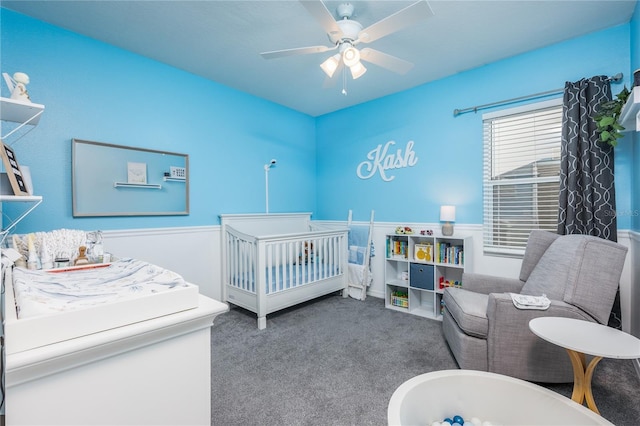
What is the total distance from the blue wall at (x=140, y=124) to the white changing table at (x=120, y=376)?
5.81ft

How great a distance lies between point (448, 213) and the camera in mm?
2887

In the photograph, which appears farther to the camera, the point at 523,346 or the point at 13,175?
the point at 523,346

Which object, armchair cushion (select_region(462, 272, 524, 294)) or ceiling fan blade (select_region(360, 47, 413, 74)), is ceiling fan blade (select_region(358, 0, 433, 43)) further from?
armchair cushion (select_region(462, 272, 524, 294))

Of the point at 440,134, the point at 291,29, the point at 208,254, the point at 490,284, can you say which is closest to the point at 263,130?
the point at 291,29

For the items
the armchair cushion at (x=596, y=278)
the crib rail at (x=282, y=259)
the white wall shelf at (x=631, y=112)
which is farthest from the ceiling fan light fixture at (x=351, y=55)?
the armchair cushion at (x=596, y=278)

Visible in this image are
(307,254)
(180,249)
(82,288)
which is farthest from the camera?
(307,254)

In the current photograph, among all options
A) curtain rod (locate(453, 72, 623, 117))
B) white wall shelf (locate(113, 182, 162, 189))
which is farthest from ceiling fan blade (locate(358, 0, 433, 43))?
white wall shelf (locate(113, 182, 162, 189))

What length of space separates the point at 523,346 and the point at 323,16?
2.19 m

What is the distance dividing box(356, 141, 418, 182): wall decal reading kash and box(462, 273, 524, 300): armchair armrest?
4.72 ft

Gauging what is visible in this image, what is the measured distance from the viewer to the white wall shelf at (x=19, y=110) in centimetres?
118

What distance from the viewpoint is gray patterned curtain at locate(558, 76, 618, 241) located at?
2174 mm

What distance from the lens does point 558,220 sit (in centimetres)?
235

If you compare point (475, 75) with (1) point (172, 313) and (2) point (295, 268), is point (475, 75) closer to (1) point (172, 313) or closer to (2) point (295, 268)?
(2) point (295, 268)

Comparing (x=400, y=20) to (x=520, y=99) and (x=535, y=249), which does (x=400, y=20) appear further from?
(x=535, y=249)
